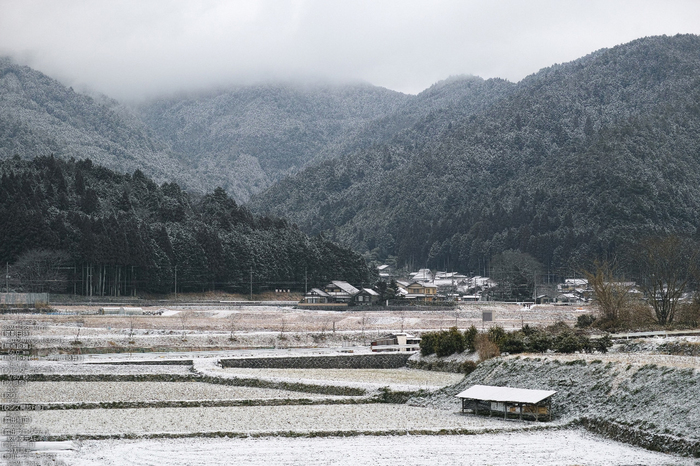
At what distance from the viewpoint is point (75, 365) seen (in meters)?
50.3

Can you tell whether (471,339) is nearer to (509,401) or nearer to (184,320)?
(509,401)

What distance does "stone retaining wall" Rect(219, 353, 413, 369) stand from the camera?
54.7m

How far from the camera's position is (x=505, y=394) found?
118 feet

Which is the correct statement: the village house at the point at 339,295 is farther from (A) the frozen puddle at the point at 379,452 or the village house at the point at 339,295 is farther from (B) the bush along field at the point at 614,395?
(A) the frozen puddle at the point at 379,452

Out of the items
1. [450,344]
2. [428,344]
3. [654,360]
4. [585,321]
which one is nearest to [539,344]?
[654,360]

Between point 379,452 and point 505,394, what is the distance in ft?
31.1

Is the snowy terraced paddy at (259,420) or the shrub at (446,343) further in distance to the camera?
the shrub at (446,343)

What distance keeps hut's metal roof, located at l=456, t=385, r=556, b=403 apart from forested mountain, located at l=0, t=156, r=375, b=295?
246 feet

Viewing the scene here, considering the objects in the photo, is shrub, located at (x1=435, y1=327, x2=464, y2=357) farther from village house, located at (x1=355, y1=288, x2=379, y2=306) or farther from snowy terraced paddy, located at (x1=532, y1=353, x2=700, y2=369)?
village house, located at (x1=355, y1=288, x2=379, y2=306)

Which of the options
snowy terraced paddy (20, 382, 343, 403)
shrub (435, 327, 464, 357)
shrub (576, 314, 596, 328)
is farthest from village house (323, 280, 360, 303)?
snowy terraced paddy (20, 382, 343, 403)

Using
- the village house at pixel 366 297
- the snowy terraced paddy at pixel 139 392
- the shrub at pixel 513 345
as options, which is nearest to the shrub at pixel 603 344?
the shrub at pixel 513 345

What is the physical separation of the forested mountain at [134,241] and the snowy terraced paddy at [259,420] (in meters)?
70.0

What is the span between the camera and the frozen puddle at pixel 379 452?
26688mm

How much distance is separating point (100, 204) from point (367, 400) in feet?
333
